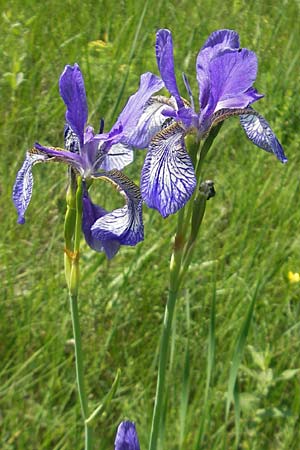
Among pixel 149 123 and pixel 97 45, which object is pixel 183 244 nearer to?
pixel 149 123

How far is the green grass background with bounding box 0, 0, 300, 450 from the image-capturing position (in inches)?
56.6

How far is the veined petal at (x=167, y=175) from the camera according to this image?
779mm

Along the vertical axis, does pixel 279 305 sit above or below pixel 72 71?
below

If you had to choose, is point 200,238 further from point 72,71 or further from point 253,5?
point 253,5

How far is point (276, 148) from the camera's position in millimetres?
889

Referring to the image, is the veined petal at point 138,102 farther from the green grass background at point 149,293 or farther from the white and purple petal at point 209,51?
the green grass background at point 149,293

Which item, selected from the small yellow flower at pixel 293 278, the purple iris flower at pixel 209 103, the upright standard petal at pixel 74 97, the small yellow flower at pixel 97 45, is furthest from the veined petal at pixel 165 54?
the small yellow flower at pixel 97 45

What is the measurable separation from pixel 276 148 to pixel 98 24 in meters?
1.84

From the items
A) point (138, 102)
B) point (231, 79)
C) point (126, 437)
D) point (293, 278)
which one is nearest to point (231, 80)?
point (231, 79)

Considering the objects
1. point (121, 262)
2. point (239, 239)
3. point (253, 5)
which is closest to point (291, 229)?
point (239, 239)

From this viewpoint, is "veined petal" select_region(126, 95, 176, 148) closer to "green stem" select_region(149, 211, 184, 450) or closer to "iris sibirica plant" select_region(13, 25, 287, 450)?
"iris sibirica plant" select_region(13, 25, 287, 450)

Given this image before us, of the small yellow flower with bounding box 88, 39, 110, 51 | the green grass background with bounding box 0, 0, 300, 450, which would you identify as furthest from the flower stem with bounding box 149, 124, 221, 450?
the small yellow flower with bounding box 88, 39, 110, 51

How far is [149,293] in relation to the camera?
1.68 metres

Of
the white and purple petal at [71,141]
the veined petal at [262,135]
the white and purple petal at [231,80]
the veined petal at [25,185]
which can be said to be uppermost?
the white and purple petal at [231,80]
